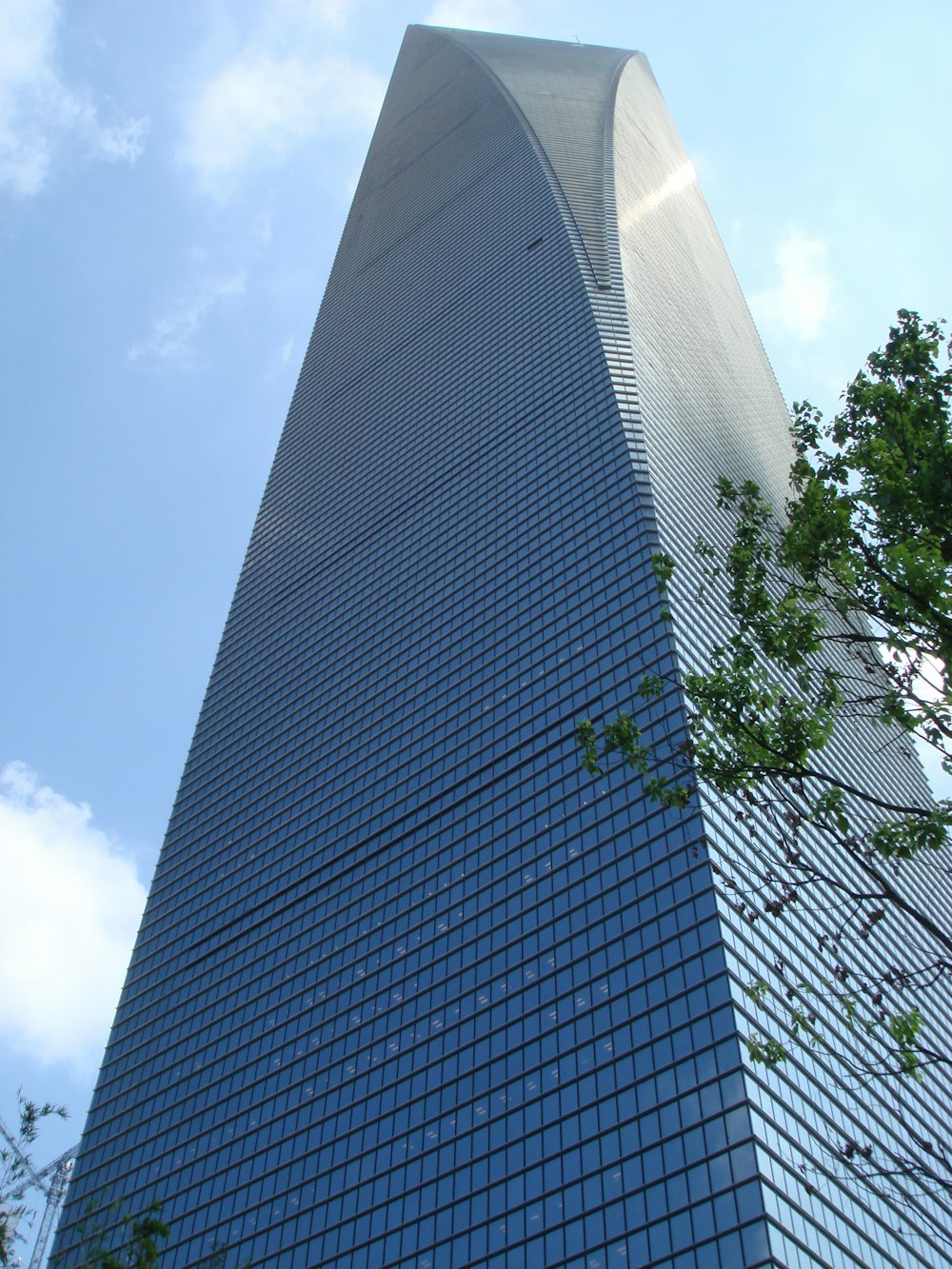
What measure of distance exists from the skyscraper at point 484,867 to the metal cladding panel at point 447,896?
9.6 inches

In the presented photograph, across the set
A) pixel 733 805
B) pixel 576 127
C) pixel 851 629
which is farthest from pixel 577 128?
pixel 851 629

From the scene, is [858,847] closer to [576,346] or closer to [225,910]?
[225,910]

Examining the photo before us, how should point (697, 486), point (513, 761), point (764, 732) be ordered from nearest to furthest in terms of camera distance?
point (764, 732), point (513, 761), point (697, 486)

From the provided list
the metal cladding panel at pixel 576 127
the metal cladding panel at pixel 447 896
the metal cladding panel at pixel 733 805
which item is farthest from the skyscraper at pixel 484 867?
the metal cladding panel at pixel 576 127

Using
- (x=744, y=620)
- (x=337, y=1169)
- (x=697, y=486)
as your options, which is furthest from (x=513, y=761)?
(x=744, y=620)

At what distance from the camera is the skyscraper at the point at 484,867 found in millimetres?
57000

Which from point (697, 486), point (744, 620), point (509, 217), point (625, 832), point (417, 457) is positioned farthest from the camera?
point (509, 217)

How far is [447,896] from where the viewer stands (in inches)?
3147

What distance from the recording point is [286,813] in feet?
336

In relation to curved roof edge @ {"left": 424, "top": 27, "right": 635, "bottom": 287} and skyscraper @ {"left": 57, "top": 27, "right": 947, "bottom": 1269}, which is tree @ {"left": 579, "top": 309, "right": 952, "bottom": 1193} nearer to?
skyscraper @ {"left": 57, "top": 27, "right": 947, "bottom": 1269}

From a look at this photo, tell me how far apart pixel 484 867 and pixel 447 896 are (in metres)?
3.22

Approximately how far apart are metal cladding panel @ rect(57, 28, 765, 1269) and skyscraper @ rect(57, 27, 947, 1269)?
245 millimetres

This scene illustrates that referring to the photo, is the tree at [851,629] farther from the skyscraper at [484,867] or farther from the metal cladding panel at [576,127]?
the metal cladding panel at [576,127]

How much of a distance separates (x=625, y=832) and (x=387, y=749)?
1247 inches
